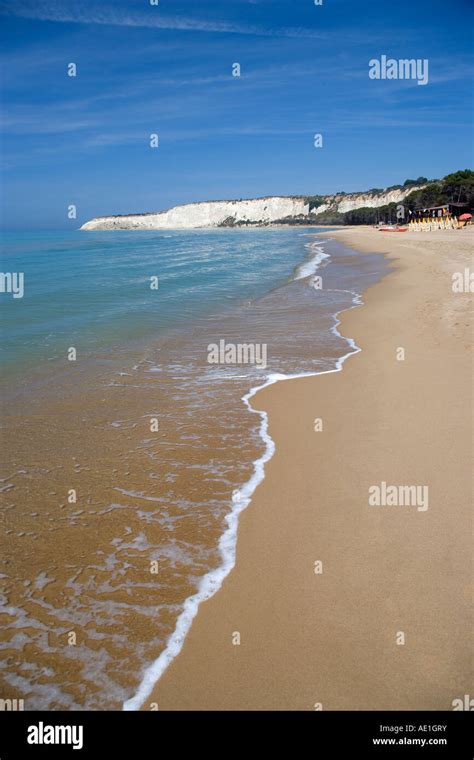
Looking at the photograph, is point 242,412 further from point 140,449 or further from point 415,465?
point 415,465

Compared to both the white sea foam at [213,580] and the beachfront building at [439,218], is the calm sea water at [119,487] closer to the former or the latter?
the white sea foam at [213,580]

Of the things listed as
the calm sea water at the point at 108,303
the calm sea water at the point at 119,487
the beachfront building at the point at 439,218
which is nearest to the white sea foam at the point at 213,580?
the calm sea water at the point at 119,487

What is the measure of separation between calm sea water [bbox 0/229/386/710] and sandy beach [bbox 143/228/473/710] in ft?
0.97

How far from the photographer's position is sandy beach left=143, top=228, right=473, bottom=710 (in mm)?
2953

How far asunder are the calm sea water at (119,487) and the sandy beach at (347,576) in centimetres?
29

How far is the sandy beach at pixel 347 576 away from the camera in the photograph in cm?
295

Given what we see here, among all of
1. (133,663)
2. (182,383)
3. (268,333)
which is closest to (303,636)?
(133,663)

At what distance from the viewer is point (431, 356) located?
9.04 metres

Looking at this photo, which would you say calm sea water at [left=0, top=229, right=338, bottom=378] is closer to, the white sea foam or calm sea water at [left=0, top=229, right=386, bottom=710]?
calm sea water at [left=0, top=229, right=386, bottom=710]

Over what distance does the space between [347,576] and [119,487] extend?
2647mm

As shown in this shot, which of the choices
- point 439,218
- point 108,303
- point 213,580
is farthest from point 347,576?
point 439,218

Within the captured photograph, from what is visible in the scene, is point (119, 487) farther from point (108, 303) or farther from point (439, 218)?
point (439, 218)

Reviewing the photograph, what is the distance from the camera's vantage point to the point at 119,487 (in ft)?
17.4

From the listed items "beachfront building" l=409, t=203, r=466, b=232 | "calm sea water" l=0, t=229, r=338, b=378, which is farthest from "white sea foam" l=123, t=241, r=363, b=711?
"beachfront building" l=409, t=203, r=466, b=232
